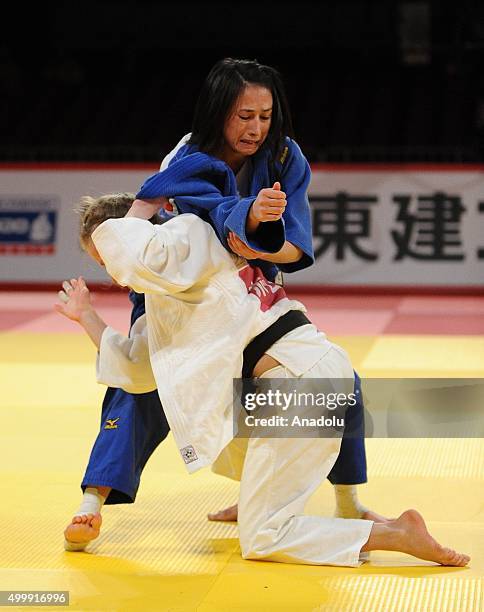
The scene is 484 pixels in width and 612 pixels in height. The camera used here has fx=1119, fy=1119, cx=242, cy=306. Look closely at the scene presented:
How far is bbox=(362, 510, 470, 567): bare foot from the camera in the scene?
361cm

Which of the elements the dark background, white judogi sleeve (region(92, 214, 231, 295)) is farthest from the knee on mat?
the dark background

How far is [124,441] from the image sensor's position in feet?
13.1

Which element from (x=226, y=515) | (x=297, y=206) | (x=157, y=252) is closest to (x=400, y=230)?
(x=226, y=515)

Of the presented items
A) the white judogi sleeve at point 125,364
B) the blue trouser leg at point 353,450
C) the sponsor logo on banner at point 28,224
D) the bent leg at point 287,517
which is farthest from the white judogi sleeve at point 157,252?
the sponsor logo on banner at point 28,224

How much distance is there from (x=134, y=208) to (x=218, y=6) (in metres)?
15.1

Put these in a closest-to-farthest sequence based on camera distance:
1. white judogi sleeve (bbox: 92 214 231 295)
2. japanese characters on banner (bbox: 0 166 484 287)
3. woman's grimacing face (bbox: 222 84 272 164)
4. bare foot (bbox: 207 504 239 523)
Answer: white judogi sleeve (bbox: 92 214 231 295) < woman's grimacing face (bbox: 222 84 272 164) < bare foot (bbox: 207 504 239 523) < japanese characters on banner (bbox: 0 166 484 287)

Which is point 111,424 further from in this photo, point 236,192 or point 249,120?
point 249,120

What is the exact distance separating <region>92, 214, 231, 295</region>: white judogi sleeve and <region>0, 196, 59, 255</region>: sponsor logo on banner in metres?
10.1

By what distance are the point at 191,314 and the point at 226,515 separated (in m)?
1.02

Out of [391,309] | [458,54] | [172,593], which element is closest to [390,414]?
[172,593]

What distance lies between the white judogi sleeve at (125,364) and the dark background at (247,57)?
11363 mm

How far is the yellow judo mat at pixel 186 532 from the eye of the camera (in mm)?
3359

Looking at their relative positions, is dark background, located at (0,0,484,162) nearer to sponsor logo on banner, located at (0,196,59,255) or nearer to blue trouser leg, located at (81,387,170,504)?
sponsor logo on banner, located at (0,196,59,255)

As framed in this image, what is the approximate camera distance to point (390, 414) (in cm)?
493
